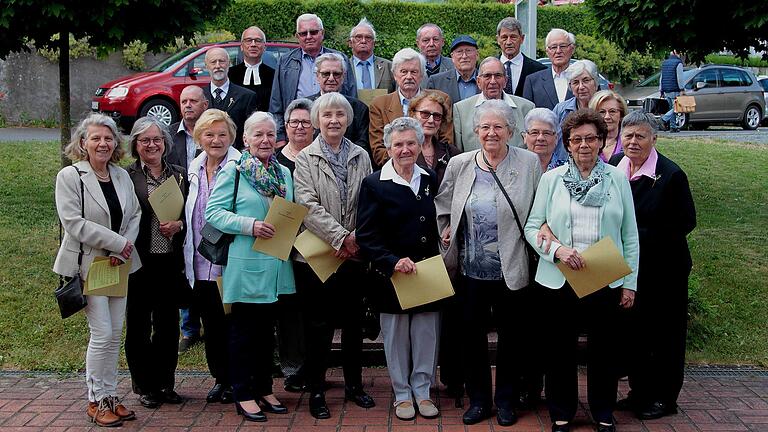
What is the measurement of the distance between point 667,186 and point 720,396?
1608 millimetres

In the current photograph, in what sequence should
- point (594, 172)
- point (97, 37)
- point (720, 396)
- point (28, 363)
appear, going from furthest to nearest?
point (97, 37) < point (28, 363) < point (720, 396) < point (594, 172)

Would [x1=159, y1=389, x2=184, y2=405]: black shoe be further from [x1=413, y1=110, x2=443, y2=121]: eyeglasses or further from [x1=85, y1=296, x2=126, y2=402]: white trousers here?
[x1=413, y1=110, x2=443, y2=121]: eyeglasses

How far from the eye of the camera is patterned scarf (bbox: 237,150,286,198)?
5.49 m

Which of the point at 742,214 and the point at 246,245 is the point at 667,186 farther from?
the point at 742,214

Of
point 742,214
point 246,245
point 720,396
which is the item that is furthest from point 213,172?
point 742,214

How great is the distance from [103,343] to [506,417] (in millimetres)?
2508

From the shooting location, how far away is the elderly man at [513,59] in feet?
25.1

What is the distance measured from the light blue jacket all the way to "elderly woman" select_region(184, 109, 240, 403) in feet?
6.42

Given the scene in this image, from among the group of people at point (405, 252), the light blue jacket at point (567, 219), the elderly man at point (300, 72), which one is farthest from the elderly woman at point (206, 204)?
the light blue jacket at point (567, 219)

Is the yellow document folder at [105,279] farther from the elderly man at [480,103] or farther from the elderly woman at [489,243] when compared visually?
the elderly man at [480,103]

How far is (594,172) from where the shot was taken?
206 inches

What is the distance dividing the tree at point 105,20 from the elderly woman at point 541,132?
14.6 feet

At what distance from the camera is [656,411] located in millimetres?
5629

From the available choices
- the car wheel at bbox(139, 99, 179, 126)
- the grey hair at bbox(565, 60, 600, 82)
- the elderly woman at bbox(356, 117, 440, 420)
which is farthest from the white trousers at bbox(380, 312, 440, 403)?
the car wheel at bbox(139, 99, 179, 126)
